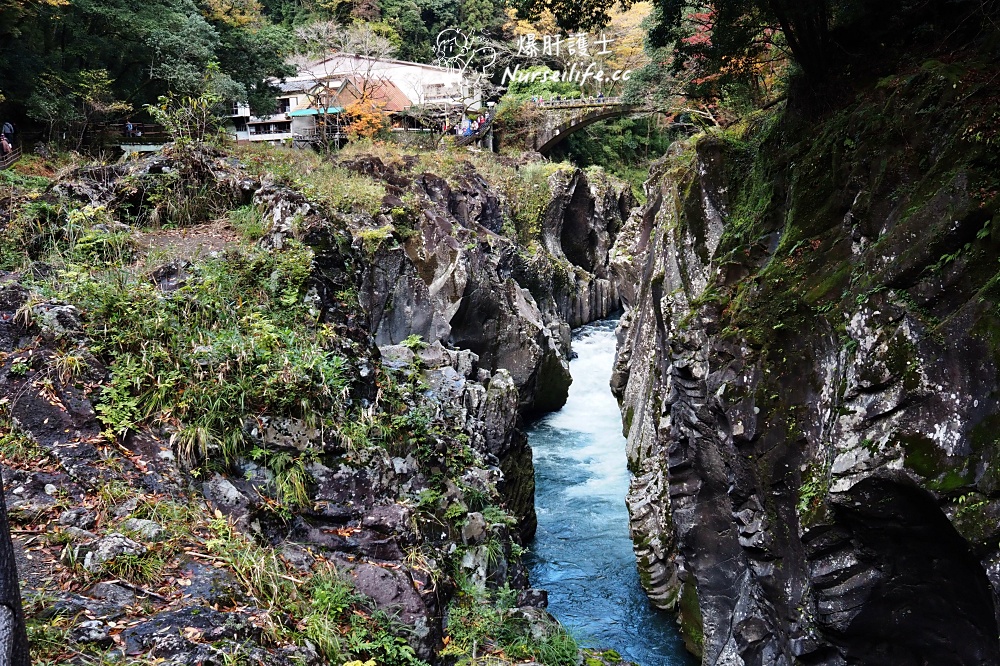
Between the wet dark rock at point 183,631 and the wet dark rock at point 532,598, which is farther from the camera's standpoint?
the wet dark rock at point 532,598

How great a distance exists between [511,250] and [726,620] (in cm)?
2056

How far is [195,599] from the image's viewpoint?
5.10 m

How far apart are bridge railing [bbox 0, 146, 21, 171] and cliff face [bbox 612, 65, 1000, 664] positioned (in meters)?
15.2

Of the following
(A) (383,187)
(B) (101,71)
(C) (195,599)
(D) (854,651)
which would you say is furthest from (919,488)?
(B) (101,71)

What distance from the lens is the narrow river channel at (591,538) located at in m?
12.8

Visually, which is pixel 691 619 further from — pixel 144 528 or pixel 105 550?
pixel 105 550

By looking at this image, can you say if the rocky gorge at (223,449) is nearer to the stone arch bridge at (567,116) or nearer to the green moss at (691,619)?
the green moss at (691,619)

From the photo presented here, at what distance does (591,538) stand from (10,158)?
17078 mm

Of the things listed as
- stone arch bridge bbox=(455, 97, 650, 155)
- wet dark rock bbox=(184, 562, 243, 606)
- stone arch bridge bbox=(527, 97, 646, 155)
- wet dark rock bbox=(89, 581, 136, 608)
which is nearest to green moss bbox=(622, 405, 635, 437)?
wet dark rock bbox=(184, 562, 243, 606)

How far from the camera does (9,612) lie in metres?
3.35

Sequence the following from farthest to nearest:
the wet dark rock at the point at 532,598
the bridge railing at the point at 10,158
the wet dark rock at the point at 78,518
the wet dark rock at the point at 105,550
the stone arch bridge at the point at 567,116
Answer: the stone arch bridge at the point at 567,116, the bridge railing at the point at 10,158, the wet dark rock at the point at 532,598, the wet dark rock at the point at 78,518, the wet dark rock at the point at 105,550

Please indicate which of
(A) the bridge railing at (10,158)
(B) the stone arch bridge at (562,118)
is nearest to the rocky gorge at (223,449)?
(A) the bridge railing at (10,158)

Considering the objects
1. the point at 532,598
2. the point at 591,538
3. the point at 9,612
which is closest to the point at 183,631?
the point at 9,612

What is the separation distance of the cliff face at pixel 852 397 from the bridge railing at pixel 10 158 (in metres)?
15.2
